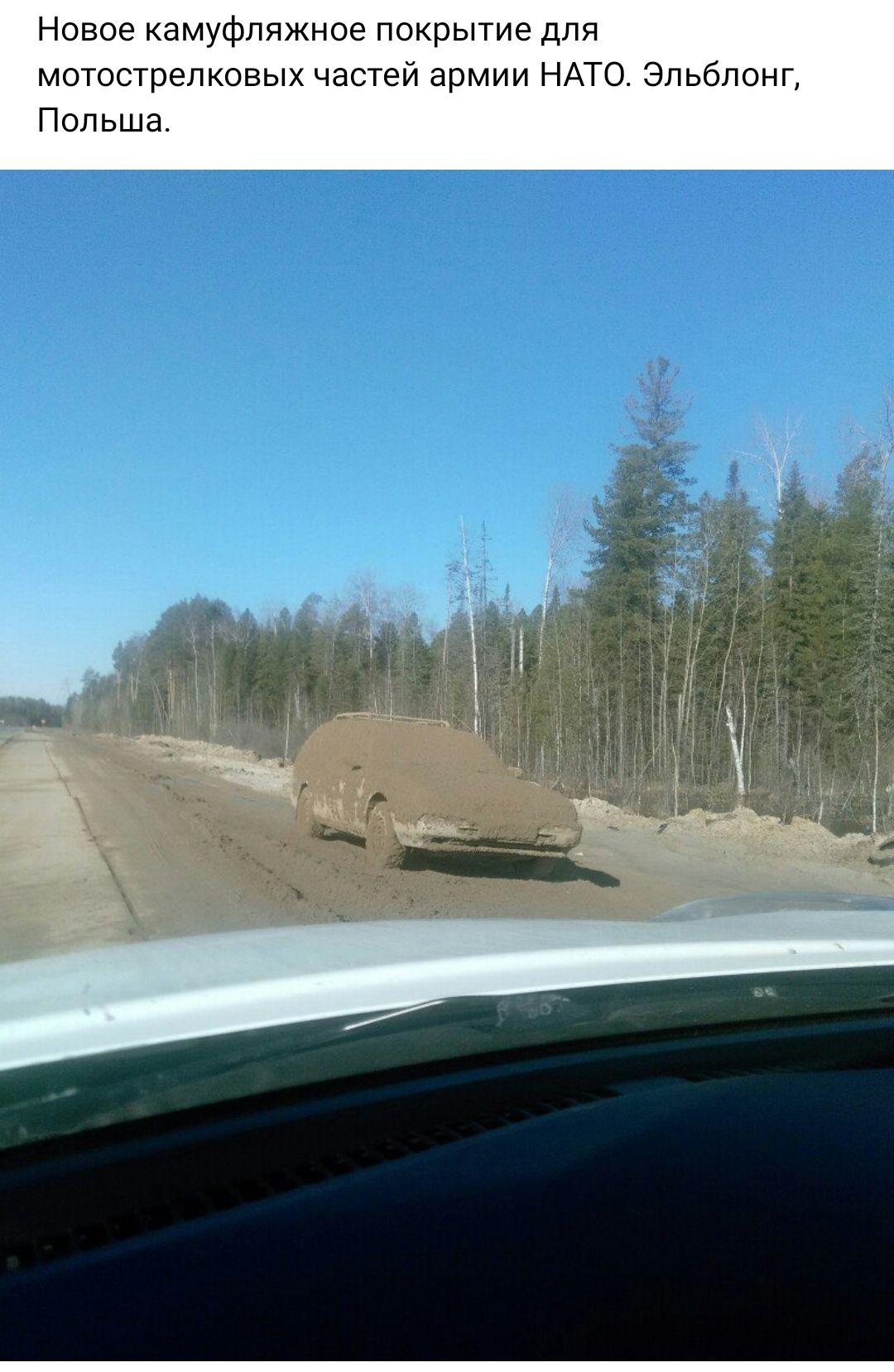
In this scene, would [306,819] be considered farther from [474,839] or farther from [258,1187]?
[258,1187]

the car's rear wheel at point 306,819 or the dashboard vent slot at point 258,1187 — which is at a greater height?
the dashboard vent slot at point 258,1187

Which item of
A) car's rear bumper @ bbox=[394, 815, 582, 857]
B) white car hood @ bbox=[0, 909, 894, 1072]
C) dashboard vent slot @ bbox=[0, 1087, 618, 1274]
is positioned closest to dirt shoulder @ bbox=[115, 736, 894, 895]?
car's rear bumper @ bbox=[394, 815, 582, 857]

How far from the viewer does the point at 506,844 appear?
11875mm

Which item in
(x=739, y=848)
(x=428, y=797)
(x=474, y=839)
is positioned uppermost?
(x=428, y=797)

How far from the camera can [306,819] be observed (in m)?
15.8

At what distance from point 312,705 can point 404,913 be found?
59.6 m

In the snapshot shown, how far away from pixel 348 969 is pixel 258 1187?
1.12m

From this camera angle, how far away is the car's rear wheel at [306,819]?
1547 centimetres

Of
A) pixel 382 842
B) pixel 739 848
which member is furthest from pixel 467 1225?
pixel 739 848

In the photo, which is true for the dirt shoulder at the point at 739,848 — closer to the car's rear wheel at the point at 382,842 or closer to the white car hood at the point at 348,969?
the car's rear wheel at the point at 382,842

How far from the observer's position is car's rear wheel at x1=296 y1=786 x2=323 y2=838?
1547 cm

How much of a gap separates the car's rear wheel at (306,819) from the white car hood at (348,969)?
1093 cm

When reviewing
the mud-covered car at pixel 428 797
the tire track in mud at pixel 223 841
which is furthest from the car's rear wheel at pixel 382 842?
the tire track in mud at pixel 223 841

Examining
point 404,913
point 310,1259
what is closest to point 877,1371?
point 310,1259
